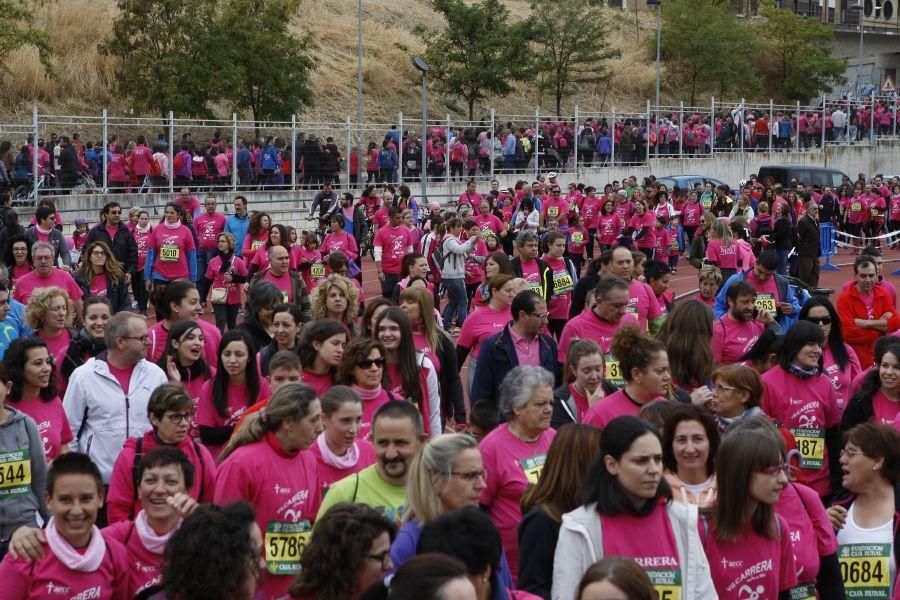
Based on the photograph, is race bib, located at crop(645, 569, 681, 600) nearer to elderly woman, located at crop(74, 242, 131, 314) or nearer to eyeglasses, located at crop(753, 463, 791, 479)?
eyeglasses, located at crop(753, 463, 791, 479)

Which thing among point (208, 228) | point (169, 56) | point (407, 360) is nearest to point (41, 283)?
point (407, 360)

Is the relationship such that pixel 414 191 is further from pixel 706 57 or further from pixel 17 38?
pixel 706 57

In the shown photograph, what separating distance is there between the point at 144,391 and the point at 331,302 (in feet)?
7.61

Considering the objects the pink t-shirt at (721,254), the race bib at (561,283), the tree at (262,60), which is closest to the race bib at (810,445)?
the race bib at (561,283)

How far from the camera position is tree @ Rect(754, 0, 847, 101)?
64438mm

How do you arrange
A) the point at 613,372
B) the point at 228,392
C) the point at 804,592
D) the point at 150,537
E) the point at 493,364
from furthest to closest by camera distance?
the point at 613,372
the point at 493,364
the point at 228,392
the point at 804,592
the point at 150,537

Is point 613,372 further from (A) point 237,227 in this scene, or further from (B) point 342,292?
(A) point 237,227

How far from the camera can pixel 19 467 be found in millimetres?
6895

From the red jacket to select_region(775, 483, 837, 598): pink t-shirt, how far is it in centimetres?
540

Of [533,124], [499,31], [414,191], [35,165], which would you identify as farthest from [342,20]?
[35,165]

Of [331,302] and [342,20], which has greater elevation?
[342,20]

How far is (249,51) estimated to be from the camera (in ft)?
129

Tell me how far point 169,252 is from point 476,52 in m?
33.2

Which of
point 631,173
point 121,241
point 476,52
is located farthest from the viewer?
point 476,52
